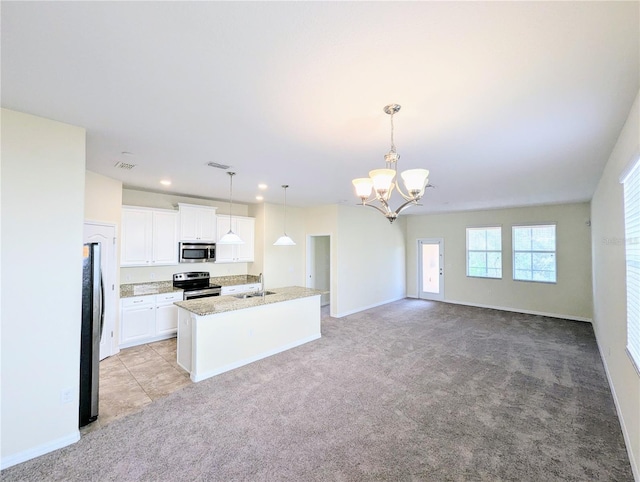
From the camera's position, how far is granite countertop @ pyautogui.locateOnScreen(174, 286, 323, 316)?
374 cm

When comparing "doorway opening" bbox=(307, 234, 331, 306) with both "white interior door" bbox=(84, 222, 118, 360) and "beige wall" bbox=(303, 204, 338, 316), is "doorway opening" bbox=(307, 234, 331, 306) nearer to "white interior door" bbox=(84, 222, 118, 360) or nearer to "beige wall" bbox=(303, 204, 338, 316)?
"beige wall" bbox=(303, 204, 338, 316)

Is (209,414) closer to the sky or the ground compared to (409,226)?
closer to the ground

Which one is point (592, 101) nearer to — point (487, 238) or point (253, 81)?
point (253, 81)

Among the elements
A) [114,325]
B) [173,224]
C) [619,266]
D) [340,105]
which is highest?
[340,105]

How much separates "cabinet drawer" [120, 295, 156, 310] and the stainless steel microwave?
90 centimetres

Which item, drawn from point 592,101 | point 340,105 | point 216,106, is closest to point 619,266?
point 592,101

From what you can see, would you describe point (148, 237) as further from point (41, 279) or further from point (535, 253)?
point (535, 253)

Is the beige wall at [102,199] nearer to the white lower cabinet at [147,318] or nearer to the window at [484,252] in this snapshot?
the white lower cabinet at [147,318]

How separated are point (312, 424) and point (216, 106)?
9.62ft

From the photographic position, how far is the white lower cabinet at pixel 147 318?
185 inches

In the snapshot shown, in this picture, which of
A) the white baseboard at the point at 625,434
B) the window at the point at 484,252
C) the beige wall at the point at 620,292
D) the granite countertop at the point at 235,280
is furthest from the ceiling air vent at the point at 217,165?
the window at the point at 484,252

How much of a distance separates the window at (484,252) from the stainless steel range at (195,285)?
6.86m

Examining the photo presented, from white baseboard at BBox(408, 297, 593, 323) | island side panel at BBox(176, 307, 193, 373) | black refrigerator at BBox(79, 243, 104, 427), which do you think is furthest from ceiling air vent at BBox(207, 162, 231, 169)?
white baseboard at BBox(408, 297, 593, 323)

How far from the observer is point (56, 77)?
180 centimetres
